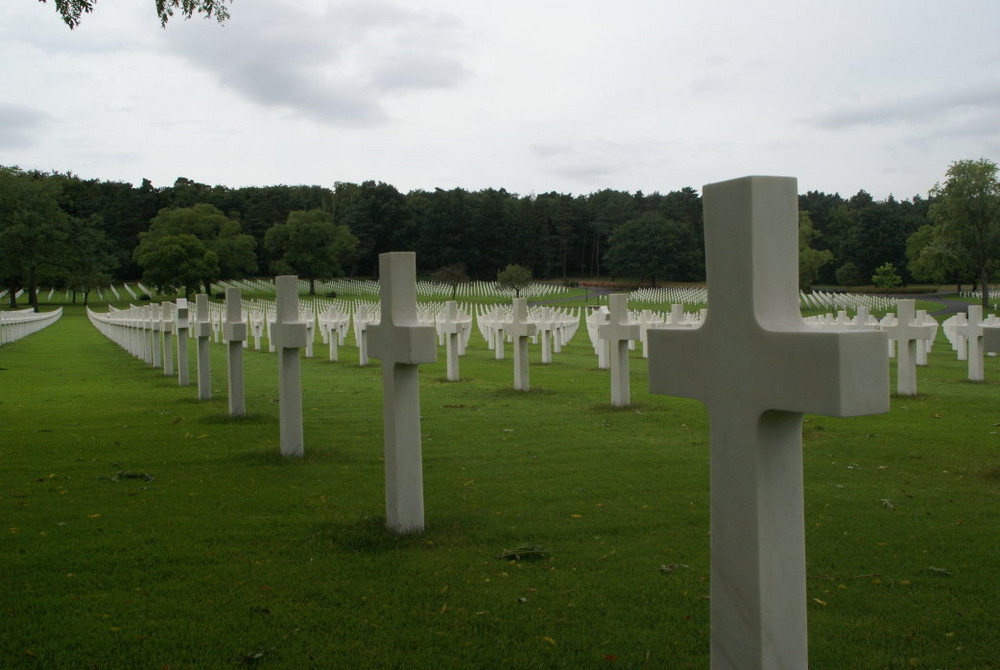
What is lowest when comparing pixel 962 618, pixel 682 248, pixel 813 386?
pixel 962 618

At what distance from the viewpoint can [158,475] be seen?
24.4 feet

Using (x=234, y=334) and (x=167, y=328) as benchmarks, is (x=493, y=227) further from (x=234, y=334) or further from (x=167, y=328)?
(x=234, y=334)

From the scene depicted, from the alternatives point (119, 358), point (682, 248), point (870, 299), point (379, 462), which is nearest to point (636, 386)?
Answer: point (379, 462)

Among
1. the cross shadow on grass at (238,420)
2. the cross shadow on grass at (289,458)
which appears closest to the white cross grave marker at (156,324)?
the cross shadow on grass at (238,420)

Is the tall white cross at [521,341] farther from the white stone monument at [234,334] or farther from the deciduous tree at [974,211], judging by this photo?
the deciduous tree at [974,211]

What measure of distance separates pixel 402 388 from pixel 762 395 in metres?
3.26

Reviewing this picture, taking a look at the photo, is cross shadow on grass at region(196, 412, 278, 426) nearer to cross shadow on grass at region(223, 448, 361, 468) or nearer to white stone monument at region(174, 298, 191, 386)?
cross shadow on grass at region(223, 448, 361, 468)

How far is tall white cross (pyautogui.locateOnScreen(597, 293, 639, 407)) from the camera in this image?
37.3 feet

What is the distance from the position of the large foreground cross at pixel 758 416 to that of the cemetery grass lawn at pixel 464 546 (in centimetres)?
90

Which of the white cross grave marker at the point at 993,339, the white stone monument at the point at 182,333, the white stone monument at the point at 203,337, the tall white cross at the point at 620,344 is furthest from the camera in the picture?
the white stone monument at the point at 182,333

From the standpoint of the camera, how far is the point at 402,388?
18.2 feet

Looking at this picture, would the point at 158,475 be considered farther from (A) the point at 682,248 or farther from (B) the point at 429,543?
(A) the point at 682,248

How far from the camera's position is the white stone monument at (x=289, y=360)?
7.66 m

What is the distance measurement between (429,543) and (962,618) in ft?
9.86
